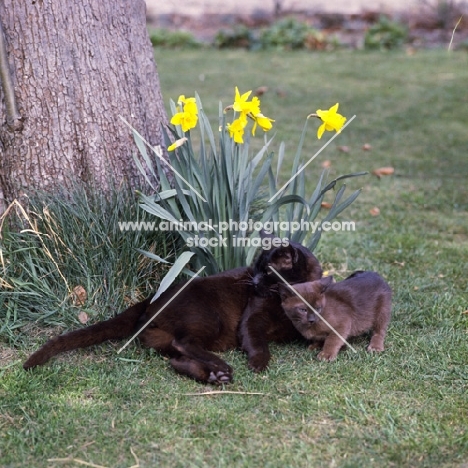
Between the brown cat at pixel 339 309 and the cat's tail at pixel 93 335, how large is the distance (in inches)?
30.7

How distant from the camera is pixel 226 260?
426cm

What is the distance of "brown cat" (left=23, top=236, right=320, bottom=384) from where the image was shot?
356 cm

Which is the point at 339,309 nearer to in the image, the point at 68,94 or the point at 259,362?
the point at 259,362

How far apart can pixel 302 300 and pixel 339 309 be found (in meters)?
0.27

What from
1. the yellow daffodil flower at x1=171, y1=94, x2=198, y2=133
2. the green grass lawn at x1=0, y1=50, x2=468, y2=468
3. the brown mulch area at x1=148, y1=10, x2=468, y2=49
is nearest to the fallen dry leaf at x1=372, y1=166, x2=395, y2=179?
the green grass lawn at x1=0, y1=50, x2=468, y2=468

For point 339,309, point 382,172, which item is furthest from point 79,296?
point 382,172

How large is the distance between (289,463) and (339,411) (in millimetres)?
465

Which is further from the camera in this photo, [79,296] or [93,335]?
[79,296]

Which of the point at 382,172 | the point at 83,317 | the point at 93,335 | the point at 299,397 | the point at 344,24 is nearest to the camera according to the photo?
the point at 299,397

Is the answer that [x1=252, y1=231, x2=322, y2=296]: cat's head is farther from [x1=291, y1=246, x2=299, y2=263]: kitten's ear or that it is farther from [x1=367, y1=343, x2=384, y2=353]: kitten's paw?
[x1=367, y1=343, x2=384, y2=353]: kitten's paw

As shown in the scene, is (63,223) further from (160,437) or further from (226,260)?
(160,437)

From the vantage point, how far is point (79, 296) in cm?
405

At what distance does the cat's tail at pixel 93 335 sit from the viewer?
3521 mm

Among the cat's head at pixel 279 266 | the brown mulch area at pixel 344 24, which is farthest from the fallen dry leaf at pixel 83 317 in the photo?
the brown mulch area at pixel 344 24
